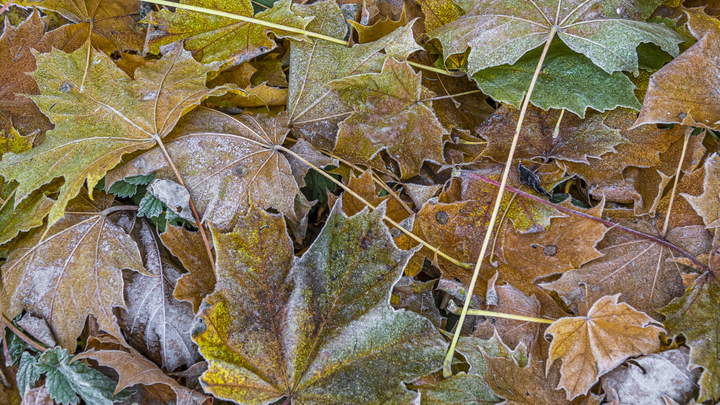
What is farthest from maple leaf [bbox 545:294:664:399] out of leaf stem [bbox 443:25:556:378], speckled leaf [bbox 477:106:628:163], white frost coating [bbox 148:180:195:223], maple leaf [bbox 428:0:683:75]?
white frost coating [bbox 148:180:195:223]

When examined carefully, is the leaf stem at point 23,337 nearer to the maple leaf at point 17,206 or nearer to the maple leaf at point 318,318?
the maple leaf at point 17,206

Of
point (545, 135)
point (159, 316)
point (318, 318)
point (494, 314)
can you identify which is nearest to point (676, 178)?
point (545, 135)

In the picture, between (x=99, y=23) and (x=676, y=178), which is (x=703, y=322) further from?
(x=99, y=23)

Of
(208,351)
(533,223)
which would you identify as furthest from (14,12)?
(533,223)

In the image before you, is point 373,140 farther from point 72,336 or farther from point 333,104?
point 72,336

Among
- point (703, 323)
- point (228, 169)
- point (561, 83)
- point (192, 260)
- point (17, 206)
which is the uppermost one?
point (561, 83)

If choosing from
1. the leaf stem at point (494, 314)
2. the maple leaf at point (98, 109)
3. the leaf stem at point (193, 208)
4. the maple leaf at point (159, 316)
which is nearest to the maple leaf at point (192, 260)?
the leaf stem at point (193, 208)

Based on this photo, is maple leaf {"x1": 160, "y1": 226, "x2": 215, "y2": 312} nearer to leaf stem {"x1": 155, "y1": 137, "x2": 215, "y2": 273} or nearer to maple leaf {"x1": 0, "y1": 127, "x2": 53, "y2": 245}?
leaf stem {"x1": 155, "y1": 137, "x2": 215, "y2": 273}

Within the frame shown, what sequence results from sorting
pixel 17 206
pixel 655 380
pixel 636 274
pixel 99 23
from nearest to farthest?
pixel 655 380 → pixel 636 274 → pixel 17 206 → pixel 99 23
